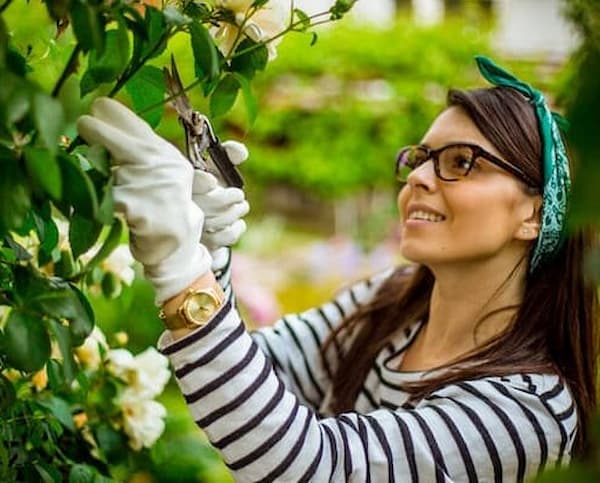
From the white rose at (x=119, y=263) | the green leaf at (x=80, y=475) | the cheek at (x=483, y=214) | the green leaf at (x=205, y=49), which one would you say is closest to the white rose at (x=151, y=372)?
the white rose at (x=119, y=263)

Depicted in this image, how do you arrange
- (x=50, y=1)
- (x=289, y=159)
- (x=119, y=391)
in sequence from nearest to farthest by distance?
(x=50, y=1) → (x=119, y=391) → (x=289, y=159)

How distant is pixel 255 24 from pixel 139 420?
25.8 inches

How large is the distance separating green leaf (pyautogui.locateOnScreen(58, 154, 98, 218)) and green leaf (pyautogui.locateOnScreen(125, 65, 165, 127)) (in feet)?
0.85

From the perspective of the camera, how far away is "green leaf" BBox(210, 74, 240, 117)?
124 centimetres

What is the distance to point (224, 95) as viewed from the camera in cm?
125

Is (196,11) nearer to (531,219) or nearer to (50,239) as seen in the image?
(50,239)

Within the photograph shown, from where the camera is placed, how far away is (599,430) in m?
0.64

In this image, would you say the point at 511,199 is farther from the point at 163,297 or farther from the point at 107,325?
the point at 107,325

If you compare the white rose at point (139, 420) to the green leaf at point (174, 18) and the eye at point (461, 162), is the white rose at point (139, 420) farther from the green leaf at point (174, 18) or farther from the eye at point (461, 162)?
the green leaf at point (174, 18)

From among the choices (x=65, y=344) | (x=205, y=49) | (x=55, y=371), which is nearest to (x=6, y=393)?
(x=55, y=371)

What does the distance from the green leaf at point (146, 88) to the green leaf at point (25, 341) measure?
292 millimetres

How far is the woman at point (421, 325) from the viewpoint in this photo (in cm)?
125

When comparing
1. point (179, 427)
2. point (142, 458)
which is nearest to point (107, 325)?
point (179, 427)

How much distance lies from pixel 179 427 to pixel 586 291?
1.25 m
